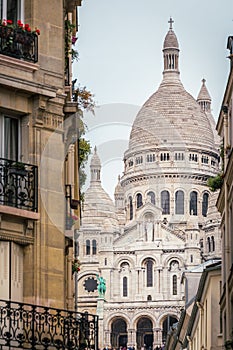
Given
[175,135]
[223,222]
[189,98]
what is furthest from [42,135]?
[189,98]

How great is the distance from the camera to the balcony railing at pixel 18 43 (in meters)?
20.4

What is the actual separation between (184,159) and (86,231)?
15369 millimetres

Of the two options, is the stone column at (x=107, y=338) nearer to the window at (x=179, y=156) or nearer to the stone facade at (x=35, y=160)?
the window at (x=179, y=156)

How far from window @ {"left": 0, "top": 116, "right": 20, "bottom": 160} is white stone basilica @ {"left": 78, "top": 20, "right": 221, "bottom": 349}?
142 metres

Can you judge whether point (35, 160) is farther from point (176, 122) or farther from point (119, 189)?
point (119, 189)

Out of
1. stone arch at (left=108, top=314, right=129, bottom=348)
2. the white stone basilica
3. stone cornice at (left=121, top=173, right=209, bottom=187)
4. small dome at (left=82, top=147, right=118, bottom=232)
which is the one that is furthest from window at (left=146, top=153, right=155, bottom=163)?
stone arch at (left=108, top=314, right=129, bottom=348)

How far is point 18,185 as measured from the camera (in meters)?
20.5

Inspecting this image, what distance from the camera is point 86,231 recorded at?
18825 cm

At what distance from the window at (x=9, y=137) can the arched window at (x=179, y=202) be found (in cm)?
16022

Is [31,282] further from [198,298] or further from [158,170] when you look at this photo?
[158,170]

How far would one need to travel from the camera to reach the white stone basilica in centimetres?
17025

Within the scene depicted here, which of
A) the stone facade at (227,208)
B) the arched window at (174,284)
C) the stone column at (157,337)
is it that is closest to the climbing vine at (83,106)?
the stone facade at (227,208)

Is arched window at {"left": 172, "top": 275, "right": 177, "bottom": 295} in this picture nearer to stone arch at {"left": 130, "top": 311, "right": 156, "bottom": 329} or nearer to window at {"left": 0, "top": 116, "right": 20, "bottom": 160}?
stone arch at {"left": 130, "top": 311, "right": 156, "bottom": 329}

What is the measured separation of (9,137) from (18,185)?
2.36 ft
